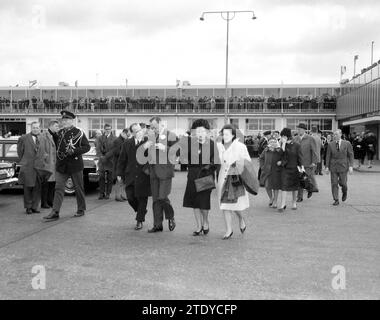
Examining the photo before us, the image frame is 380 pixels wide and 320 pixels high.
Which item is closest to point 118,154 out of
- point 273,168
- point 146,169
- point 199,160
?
point 273,168

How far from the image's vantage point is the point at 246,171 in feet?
26.0

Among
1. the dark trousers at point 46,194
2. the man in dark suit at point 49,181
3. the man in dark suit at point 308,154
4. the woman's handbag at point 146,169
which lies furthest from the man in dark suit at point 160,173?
the man in dark suit at point 308,154

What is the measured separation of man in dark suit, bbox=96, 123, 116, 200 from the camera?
12.8 metres

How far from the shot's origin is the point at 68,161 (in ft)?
30.8

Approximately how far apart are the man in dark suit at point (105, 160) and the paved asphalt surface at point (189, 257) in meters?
2.31

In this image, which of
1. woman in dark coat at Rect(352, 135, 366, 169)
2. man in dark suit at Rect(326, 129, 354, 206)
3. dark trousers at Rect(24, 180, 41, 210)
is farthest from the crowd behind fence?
dark trousers at Rect(24, 180, 41, 210)

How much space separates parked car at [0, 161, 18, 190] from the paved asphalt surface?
1064 mm

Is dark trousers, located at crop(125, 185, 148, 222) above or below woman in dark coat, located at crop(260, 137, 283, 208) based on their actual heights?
below

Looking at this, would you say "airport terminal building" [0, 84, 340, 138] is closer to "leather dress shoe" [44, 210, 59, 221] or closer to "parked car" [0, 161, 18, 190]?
"parked car" [0, 161, 18, 190]

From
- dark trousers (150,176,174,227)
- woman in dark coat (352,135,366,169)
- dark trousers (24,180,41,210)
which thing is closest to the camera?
dark trousers (150,176,174,227)

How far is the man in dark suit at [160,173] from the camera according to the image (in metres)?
8.16

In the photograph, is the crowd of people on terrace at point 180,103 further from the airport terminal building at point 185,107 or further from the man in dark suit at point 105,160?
the man in dark suit at point 105,160

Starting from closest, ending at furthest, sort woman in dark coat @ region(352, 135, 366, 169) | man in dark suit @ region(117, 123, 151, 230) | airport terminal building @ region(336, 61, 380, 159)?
1. man in dark suit @ region(117, 123, 151, 230)
2. woman in dark coat @ region(352, 135, 366, 169)
3. airport terminal building @ region(336, 61, 380, 159)

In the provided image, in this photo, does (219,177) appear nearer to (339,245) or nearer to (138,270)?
(339,245)
